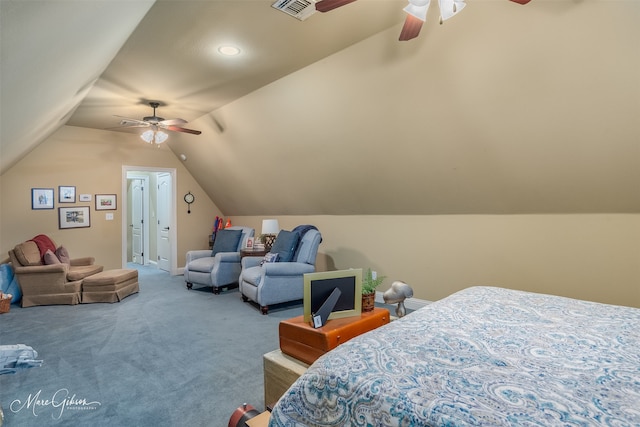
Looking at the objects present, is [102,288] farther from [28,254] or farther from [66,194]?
[66,194]

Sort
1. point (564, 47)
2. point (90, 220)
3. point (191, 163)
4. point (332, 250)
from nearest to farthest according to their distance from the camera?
point (564, 47)
point (332, 250)
point (90, 220)
point (191, 163)

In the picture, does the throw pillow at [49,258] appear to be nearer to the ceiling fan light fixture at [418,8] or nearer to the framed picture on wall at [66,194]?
the framed picture on wall at [66,194]

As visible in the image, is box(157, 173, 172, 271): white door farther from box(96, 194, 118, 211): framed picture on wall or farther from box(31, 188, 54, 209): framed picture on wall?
box(31, 188, 54, 209): framed picture on wall

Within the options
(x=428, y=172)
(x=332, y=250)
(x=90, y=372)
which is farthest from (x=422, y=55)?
(x=90, y=372)

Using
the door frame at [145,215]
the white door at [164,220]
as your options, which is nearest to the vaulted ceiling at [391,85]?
the white door at [164,220]

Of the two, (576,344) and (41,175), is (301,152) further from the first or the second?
(41,175)

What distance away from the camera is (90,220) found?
18.6ft

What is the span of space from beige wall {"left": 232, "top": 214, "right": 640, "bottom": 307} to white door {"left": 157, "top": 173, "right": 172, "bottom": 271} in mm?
3630

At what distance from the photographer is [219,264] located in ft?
16.4

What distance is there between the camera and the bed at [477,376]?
86 cm

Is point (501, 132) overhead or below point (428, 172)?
overhead

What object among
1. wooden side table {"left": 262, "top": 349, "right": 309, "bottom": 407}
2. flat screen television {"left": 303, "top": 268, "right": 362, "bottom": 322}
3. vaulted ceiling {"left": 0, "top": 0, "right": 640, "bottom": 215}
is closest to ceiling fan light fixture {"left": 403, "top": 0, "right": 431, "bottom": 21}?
vaulted ceiling {"left": 0, "top": 0, "right": 640, "bottom": 215}

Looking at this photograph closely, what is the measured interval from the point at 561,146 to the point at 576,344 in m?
1.96

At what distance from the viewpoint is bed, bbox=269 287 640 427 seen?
856 millimetres
